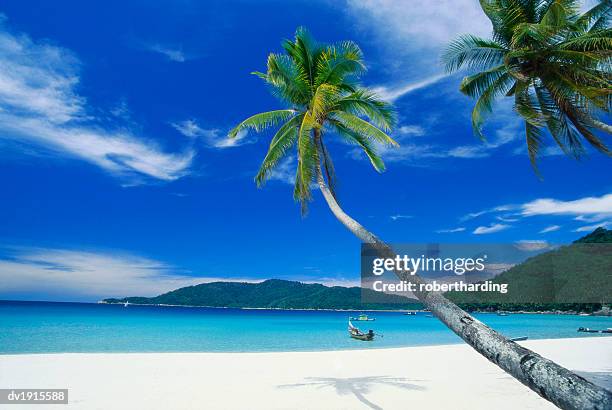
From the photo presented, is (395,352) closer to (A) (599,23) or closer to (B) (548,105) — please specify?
(B) (548,105)

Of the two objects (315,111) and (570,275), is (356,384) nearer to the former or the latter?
(315,111)

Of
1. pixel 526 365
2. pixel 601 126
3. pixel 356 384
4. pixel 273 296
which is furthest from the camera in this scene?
pixel 273 296

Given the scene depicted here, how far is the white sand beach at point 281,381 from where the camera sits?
775cm

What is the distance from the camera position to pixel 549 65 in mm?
8094

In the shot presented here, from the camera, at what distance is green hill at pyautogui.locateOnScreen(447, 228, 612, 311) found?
59594 mm

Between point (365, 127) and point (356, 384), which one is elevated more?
point (365, 127)

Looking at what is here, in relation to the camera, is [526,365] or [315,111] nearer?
[526,365]

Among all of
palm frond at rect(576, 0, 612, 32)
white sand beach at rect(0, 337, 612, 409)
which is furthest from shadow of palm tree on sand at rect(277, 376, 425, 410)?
palm frond at rect(576, 0, 612, 32)

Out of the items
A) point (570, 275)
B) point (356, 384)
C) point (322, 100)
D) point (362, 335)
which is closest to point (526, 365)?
point (322, 100)

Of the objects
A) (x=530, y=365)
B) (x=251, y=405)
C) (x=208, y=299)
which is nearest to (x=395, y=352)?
(x=251, y=405)

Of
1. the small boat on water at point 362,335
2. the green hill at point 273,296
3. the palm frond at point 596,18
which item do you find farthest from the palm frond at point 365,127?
the green hill at point 273,296

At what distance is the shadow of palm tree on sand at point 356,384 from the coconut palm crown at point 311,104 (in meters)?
3.93

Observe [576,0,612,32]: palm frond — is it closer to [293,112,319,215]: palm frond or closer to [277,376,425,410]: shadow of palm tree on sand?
[293,112,319,215]: palm frond

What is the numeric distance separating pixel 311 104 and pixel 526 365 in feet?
23.9
